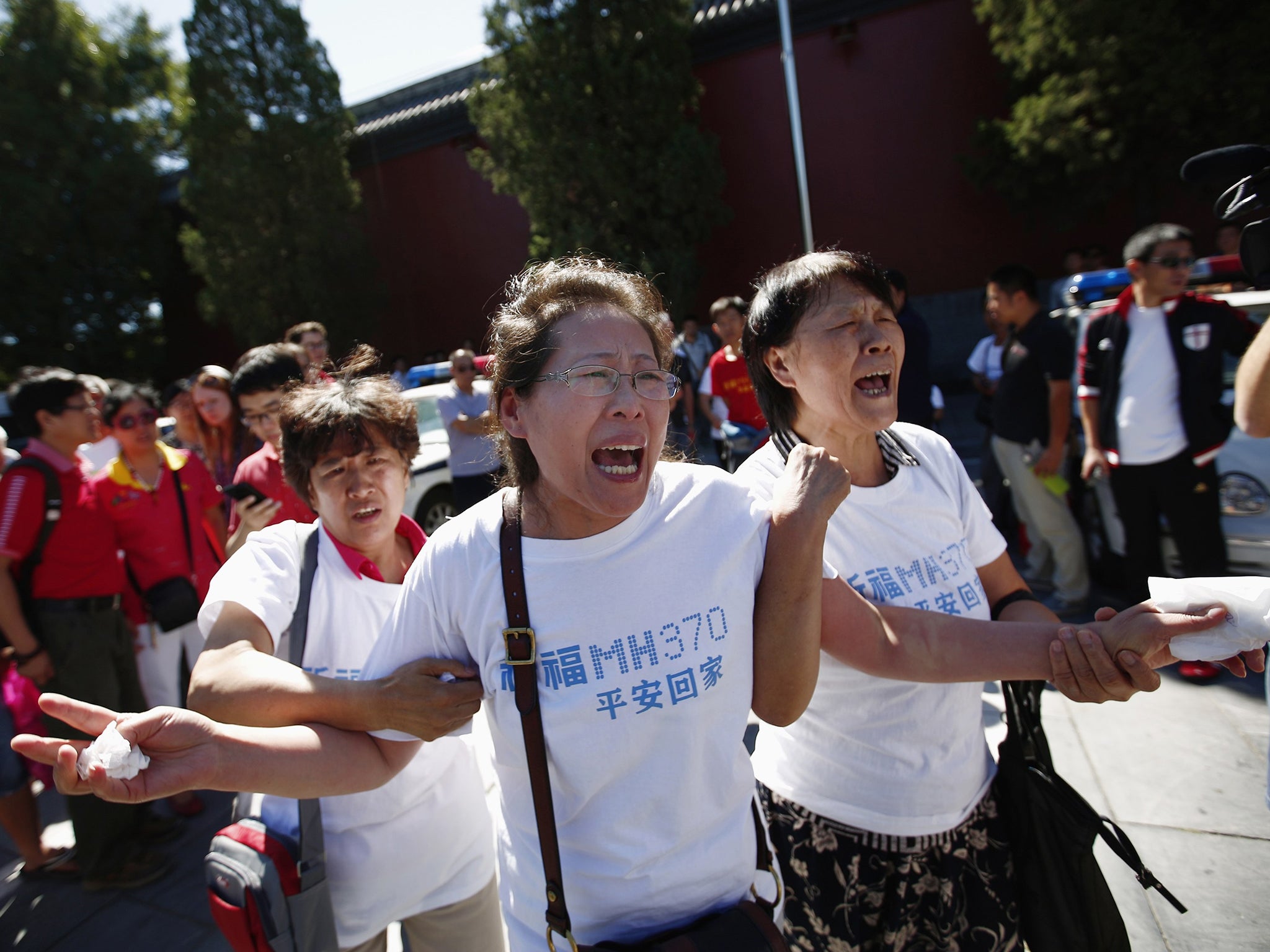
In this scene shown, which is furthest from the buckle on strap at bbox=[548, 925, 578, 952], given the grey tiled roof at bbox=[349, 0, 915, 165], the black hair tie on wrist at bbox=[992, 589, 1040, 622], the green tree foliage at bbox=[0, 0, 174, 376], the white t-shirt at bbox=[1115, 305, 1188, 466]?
the green tree foliage at bbox=[0, 0, 174, 376]

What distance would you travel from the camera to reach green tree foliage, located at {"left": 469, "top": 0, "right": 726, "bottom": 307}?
11.9 m

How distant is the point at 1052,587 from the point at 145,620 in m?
5.23

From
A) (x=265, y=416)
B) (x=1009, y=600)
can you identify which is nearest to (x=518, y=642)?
(x=1009, y=600)

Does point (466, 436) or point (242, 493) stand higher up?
point (466, 436)

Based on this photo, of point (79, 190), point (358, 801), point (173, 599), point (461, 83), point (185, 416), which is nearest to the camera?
point (358, 801)

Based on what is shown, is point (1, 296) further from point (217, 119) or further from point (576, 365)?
point (576, 365)

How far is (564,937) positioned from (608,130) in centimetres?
1247

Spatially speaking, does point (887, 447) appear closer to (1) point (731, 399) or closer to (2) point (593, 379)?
(2) point (593, 379)

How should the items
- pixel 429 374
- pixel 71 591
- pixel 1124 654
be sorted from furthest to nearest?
pixel 429 374 < pixel 71 591 < pixel 1124 654

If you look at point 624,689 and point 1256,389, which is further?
point 1256,389

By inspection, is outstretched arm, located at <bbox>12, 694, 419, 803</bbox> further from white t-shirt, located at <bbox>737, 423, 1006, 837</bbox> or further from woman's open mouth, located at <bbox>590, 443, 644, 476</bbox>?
white t-shirt, located at <bbox>737, 423, 1006, 837</bbox>

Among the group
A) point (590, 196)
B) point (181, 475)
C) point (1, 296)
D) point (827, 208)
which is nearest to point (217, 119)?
point (1, 296)

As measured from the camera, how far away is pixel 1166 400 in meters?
3.91

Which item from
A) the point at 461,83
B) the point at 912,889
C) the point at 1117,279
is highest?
the point at 461,83
